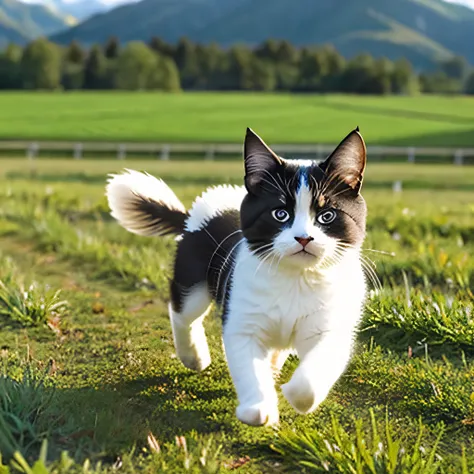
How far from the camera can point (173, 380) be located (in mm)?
3910

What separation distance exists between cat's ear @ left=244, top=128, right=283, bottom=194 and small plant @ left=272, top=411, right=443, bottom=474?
112 centimetres

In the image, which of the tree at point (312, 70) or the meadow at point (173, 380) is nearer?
the meadow at point (173, 380)

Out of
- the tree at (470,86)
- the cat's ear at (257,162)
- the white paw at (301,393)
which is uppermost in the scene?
the tree at (470,86)

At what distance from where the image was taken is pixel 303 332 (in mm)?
3150

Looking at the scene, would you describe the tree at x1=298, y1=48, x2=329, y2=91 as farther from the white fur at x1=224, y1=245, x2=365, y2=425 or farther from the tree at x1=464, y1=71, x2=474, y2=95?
the white fur at x1=224, y1=245, x2=365, y2=425

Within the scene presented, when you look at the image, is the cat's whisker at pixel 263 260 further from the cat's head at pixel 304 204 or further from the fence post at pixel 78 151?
the fence post at pixel 78 151

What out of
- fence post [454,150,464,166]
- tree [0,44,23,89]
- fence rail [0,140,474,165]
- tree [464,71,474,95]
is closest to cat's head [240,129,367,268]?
fence rail [0,140,474,165]

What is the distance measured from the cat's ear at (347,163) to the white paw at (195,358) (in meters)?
1.46

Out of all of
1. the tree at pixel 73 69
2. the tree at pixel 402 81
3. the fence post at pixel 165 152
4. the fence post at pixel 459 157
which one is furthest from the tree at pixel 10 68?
the fence post at pixel 459 157

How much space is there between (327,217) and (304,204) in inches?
5.1

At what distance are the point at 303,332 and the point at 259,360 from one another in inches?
9.5

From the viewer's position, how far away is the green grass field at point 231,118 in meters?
38.4

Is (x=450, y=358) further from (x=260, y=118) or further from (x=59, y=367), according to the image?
(x=260, y=118)

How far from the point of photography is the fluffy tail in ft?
14.0
